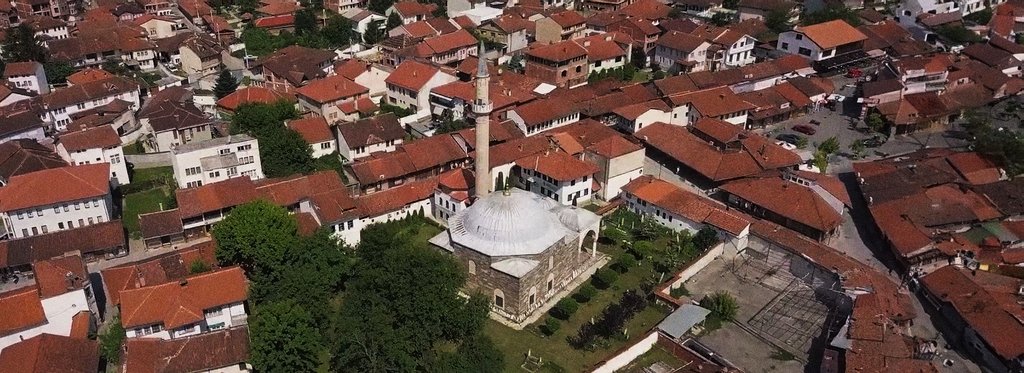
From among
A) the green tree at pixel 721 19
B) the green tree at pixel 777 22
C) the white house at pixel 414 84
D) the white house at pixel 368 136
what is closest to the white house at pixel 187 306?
the white house at pixel 368 136

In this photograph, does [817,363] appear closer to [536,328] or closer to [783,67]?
[536,328]

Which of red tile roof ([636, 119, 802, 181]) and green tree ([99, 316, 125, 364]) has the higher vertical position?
red tile roof ([636, 119, 802, 181])

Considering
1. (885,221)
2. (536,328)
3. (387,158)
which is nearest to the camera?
(536,328)

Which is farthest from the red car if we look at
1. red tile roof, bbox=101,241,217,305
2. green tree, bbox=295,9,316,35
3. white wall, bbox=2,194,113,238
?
green tree, bbox=295,9,316,35

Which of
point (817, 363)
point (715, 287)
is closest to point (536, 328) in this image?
point (715, 287)

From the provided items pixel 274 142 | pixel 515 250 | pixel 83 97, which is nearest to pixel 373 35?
pixel 83 97

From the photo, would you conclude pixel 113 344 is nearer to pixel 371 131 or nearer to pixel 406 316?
pixel 406 316

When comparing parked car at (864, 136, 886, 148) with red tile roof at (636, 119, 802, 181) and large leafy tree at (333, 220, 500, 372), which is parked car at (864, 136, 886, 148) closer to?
red tile roof at (636, 119, 802, 181)
